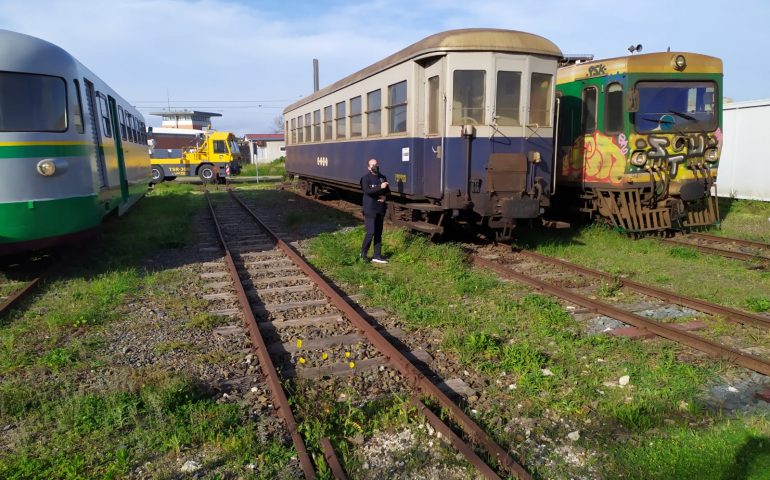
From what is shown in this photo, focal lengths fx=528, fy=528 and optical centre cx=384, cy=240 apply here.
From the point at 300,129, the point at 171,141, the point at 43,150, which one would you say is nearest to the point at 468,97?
the point at 43,150

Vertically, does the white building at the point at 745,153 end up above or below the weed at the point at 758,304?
above

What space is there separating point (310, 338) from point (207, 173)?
26.0 meters

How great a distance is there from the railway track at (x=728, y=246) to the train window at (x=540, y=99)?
3.34 metres

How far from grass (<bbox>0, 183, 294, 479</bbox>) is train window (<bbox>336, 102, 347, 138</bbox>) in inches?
282

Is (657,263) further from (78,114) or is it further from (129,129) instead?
→ (129,129)

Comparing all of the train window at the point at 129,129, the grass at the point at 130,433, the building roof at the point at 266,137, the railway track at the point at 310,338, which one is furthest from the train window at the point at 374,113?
the building roof at the point at 266,137

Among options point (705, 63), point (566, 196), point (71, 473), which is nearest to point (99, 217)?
point (71, 473)

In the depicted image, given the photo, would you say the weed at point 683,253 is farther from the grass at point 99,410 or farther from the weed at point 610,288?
the grass at point 99,410

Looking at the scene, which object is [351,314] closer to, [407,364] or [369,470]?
[407,364]

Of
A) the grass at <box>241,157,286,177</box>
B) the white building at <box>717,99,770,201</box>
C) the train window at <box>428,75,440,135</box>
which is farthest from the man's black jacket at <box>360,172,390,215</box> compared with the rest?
the grass at <box>241,157,286,177</box>

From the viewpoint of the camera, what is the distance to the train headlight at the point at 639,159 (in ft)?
31.6

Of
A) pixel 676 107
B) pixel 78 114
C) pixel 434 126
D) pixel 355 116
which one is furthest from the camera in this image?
pixel 355 116

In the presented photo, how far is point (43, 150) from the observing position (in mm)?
6844

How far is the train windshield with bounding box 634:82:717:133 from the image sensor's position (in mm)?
9625
